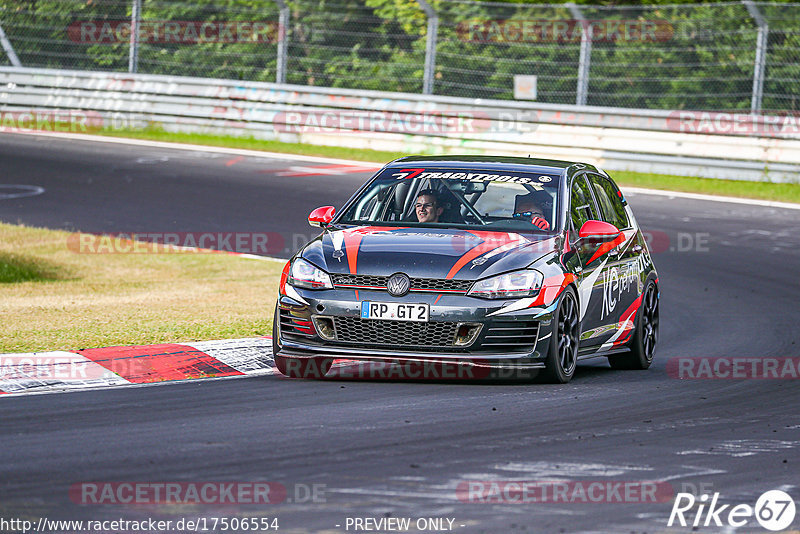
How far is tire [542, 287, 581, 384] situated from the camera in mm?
8852

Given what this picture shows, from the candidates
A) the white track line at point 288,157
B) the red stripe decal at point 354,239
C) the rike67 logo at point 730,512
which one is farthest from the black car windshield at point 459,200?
the white track line at point 288,157

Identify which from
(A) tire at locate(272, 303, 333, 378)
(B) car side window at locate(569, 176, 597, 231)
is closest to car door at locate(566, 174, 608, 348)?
(B) car side window at locate(569, 176, 597, 231)

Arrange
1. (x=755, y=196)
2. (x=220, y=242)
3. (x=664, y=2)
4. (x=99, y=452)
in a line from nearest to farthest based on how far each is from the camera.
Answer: (x=99, y=452), (x=220, y=242), (x=755, y=196), (x=664, y=2)

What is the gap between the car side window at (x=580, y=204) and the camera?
32.1 feet

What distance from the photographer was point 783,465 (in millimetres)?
6688

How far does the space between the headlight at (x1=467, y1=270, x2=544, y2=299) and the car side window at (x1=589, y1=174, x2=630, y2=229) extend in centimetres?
202

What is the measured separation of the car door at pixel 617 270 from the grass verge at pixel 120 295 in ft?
9.22

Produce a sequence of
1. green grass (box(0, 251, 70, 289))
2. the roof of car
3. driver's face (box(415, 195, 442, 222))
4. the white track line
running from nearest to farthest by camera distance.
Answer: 1. driver's face (box(415, 195, 442, 222))
2. the roof of car
3. green grass (box(0, 251, 70, 289))
4. the white track line

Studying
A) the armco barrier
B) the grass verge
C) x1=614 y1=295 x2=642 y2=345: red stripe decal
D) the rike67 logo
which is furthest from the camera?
the armco barrier

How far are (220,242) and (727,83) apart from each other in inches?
381

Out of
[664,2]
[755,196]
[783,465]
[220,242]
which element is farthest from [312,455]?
[664,2]

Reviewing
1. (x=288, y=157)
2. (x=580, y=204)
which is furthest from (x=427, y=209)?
(x=288, y=157)

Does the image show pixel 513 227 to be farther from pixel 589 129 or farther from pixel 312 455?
pixel 589 129

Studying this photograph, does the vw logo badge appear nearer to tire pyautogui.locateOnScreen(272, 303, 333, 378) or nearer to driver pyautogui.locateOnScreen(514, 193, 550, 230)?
tire pyautogui.locateOnScreen(272, 303, 333, 378)
